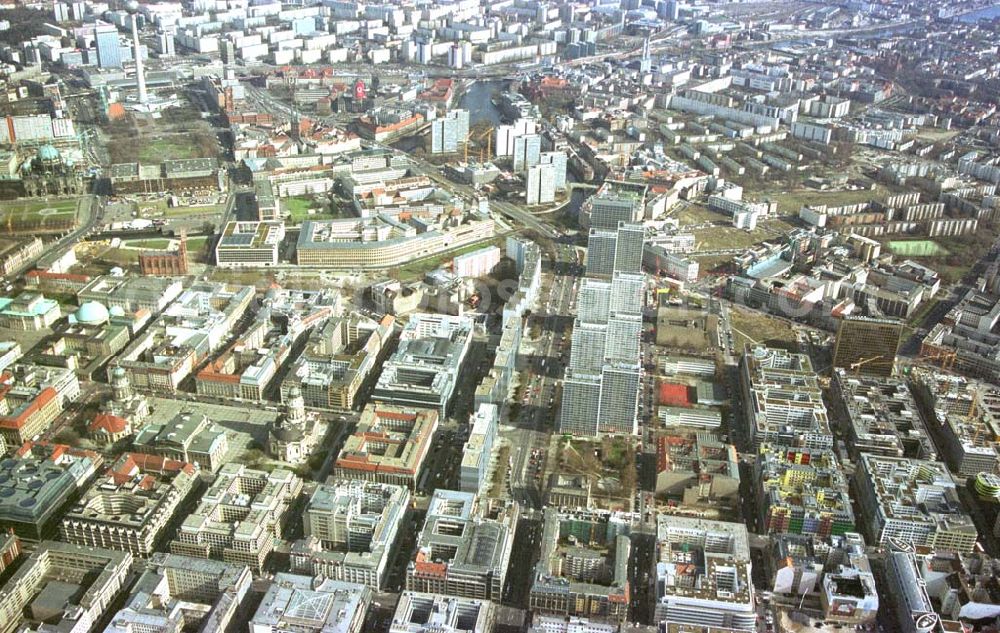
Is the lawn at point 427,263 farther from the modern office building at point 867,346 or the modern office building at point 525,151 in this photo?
the modern office building at point 867,346

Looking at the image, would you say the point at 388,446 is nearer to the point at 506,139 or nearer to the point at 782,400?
the point at 782,400

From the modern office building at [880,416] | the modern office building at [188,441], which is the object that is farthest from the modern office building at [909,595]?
the modern office building at [188,441]

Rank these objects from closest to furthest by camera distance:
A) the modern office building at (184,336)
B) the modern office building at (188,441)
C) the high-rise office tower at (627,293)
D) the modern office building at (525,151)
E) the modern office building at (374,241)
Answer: the modern office building at (188,441) < the modern office building at (184,336) < the high-rise office tower at (627,293) < the modern office building at (374,241) < the modern office building at (525,151)

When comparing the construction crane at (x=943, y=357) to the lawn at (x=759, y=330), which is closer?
the construction crane at (x=943, y=357)

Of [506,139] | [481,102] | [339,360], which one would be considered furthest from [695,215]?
[481,102]

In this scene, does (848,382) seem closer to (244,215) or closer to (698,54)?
(244,215)

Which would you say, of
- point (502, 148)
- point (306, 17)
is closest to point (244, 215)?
point (502, 148)
